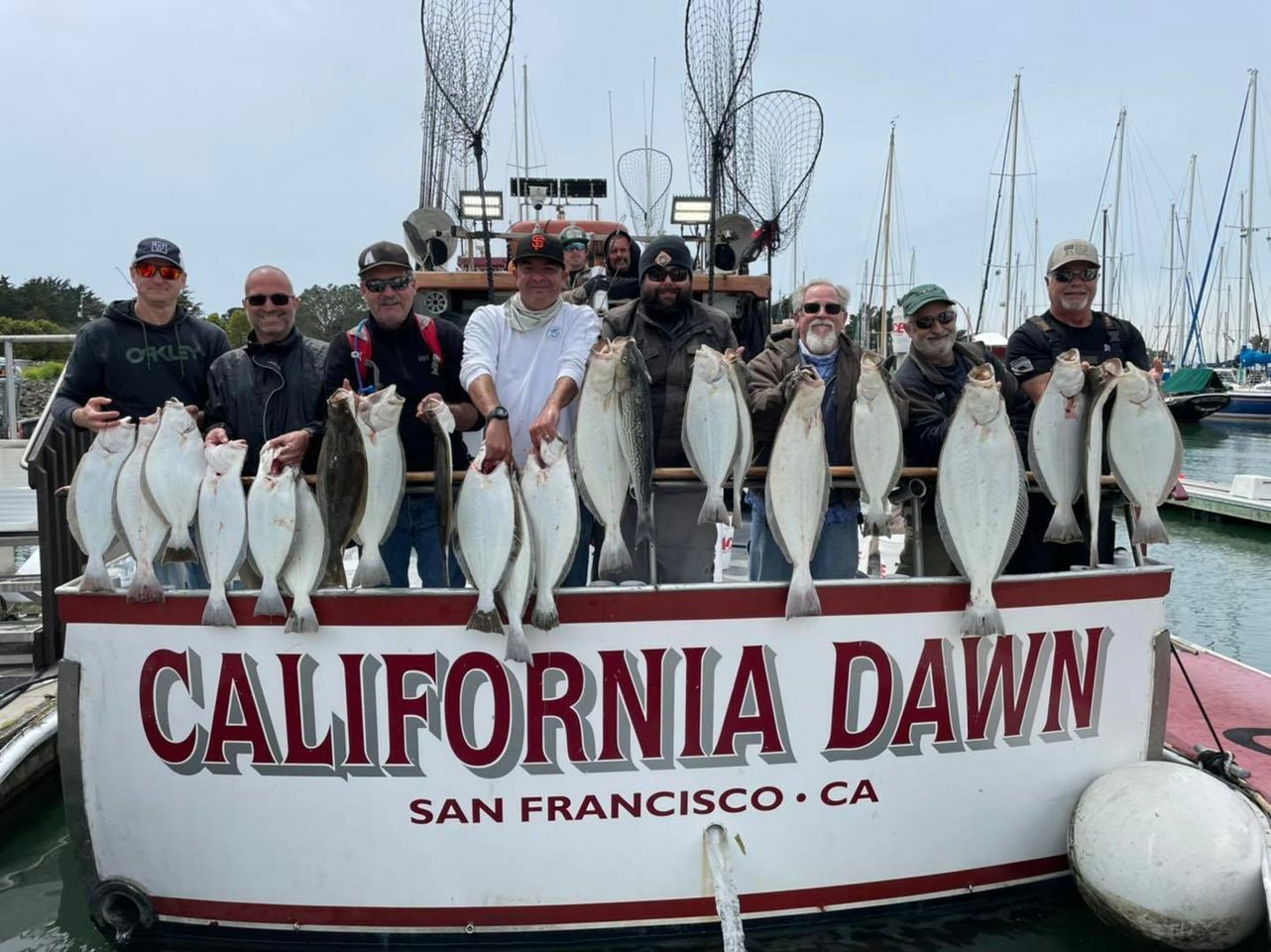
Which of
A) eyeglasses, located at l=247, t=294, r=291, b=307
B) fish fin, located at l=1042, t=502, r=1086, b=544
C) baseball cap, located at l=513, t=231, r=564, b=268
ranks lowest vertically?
fish fin, located at l=1042, t=502, r=1086, b=544

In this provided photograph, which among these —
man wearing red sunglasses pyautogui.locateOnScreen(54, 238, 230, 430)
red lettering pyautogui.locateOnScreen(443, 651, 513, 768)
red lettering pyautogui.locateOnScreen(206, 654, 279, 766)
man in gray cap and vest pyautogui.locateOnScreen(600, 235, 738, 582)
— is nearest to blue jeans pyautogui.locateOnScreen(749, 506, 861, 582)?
man in gray cap and vest pyautogui.locateOnScreen(600, 235, 738, 582)

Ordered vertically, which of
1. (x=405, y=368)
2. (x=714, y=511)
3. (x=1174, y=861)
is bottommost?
(x=1174, y=861)

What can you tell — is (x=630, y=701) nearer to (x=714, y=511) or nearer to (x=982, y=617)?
(x=714, y=511)

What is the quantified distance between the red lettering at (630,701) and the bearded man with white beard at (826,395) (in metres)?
0.66

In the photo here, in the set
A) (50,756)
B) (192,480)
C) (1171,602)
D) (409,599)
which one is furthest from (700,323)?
(1171,602)

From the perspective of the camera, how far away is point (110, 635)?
2947 mm

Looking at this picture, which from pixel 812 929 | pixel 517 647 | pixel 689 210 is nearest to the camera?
pixel 517 647

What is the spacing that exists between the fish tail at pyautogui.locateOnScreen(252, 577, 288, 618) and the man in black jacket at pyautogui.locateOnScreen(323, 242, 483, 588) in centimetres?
62

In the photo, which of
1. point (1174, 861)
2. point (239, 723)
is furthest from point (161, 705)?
point (1174, 861)

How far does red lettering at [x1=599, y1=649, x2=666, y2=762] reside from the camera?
2.96 meters

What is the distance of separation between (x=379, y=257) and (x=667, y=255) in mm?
1110

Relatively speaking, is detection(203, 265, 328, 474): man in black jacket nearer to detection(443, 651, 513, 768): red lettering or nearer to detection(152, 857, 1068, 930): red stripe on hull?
detection(443, 651, 513, 768): red lettering

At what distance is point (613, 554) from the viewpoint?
283 centimetres

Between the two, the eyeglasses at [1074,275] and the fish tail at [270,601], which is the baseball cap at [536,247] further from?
the eyeglasses at [1074,275]
